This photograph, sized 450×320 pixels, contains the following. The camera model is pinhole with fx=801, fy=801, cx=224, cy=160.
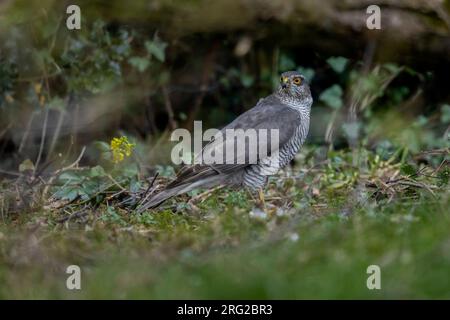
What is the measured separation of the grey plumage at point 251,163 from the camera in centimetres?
631

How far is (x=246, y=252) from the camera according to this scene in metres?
4.51

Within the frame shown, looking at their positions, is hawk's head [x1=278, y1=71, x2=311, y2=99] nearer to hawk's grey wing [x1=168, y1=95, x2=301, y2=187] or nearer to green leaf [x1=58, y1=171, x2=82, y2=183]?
hawk's grey wing [x1=168, y1=95, x2=301, y2=187]

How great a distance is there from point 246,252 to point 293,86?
3029 mm

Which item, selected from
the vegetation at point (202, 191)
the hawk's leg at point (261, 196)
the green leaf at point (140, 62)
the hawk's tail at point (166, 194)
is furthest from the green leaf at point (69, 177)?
the green leaf at point (140, 62)

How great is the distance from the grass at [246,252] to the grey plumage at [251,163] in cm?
29

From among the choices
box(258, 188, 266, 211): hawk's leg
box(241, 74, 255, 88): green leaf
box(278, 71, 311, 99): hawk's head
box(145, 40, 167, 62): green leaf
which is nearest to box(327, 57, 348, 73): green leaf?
box(241, 74, 255, 88): green leaf

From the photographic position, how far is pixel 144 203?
6.52 meters

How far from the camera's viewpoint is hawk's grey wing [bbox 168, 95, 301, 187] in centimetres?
636

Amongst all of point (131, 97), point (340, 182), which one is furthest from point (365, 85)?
point (131, 97)

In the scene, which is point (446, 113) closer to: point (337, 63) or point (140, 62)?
point (337, 63)

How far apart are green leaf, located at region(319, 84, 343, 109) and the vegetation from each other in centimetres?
2

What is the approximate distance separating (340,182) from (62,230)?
2727 mm

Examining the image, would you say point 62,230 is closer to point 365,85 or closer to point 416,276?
point 416,276

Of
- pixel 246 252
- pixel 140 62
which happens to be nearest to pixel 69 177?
pixel 140 62
